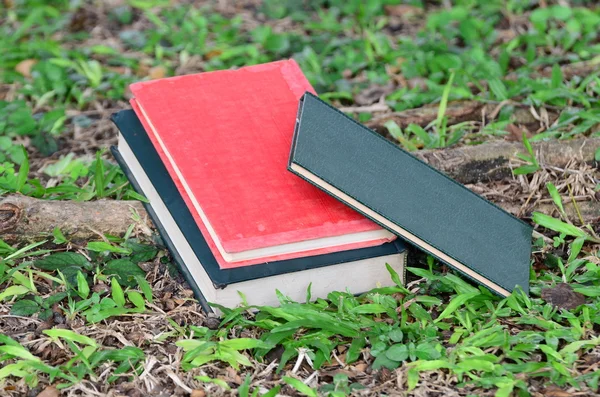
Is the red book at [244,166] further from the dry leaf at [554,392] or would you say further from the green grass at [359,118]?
the dry leaf at [554,392]

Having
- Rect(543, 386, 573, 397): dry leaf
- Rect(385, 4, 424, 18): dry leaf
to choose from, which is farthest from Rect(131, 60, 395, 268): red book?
Rect(385, 4, 424, 18): dry leaf

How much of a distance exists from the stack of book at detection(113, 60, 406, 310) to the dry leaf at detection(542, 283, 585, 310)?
0.47 m

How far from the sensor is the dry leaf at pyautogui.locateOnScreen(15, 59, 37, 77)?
4473mm

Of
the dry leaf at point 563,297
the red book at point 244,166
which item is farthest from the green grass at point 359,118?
the red book at point 244,166

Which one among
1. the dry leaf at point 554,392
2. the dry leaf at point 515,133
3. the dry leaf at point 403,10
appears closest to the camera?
the dry leaf at point 554,392

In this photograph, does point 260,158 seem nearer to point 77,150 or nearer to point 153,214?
point 153,214

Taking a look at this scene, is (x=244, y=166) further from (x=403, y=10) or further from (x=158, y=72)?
(x=403, y=10)

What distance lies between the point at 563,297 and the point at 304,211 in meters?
0.86

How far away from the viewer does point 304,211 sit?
8.94 ft

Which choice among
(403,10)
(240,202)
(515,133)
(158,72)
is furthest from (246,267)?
(403,10)

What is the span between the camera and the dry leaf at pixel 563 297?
2.72 m

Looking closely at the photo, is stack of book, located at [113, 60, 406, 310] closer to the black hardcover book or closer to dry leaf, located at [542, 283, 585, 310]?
the black hardcover book

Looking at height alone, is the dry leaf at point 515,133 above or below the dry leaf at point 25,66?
above

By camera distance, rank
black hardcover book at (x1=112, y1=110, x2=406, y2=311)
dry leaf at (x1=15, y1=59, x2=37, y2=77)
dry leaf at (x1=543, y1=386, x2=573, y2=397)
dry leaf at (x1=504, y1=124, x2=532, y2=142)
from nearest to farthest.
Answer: dry leaf at (x1=543, y1=386, x2=573, y2=397) → black hardcover book at (x1=112, y1=110, x2=406, y2=311) → dry leaf at (x1=504, y1=124, x2=532, y2=142) → dry leaf at (x1=15, y1=59, x2=37, y2=77)
